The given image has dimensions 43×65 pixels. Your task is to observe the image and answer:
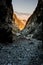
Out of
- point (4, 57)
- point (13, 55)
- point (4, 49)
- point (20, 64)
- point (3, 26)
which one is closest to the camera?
point (20, 64)

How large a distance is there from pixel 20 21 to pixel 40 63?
36306mm

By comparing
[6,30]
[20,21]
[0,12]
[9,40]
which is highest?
[0,12]

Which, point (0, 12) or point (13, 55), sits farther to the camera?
point (0, 12)

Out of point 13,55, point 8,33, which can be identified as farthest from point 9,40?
point 13,55

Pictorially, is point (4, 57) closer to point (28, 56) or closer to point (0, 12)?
point (28, 56)

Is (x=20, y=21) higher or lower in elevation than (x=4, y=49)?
lower

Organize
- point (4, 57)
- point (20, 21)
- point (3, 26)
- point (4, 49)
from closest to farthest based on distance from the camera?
1. point (4, 57)
2. point (4, 49)
3. point (3, 26)
4. point (20, 21)

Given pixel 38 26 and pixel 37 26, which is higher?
pixel 38 26

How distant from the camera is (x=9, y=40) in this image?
18.6 m

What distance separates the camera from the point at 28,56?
45.5 feet

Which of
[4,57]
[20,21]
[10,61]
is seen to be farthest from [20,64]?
[20,21]

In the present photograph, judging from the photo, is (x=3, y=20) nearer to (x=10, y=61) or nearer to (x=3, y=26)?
(x=3, y=26)

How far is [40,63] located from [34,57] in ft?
5.32

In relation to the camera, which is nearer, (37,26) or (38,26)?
(38,26)
